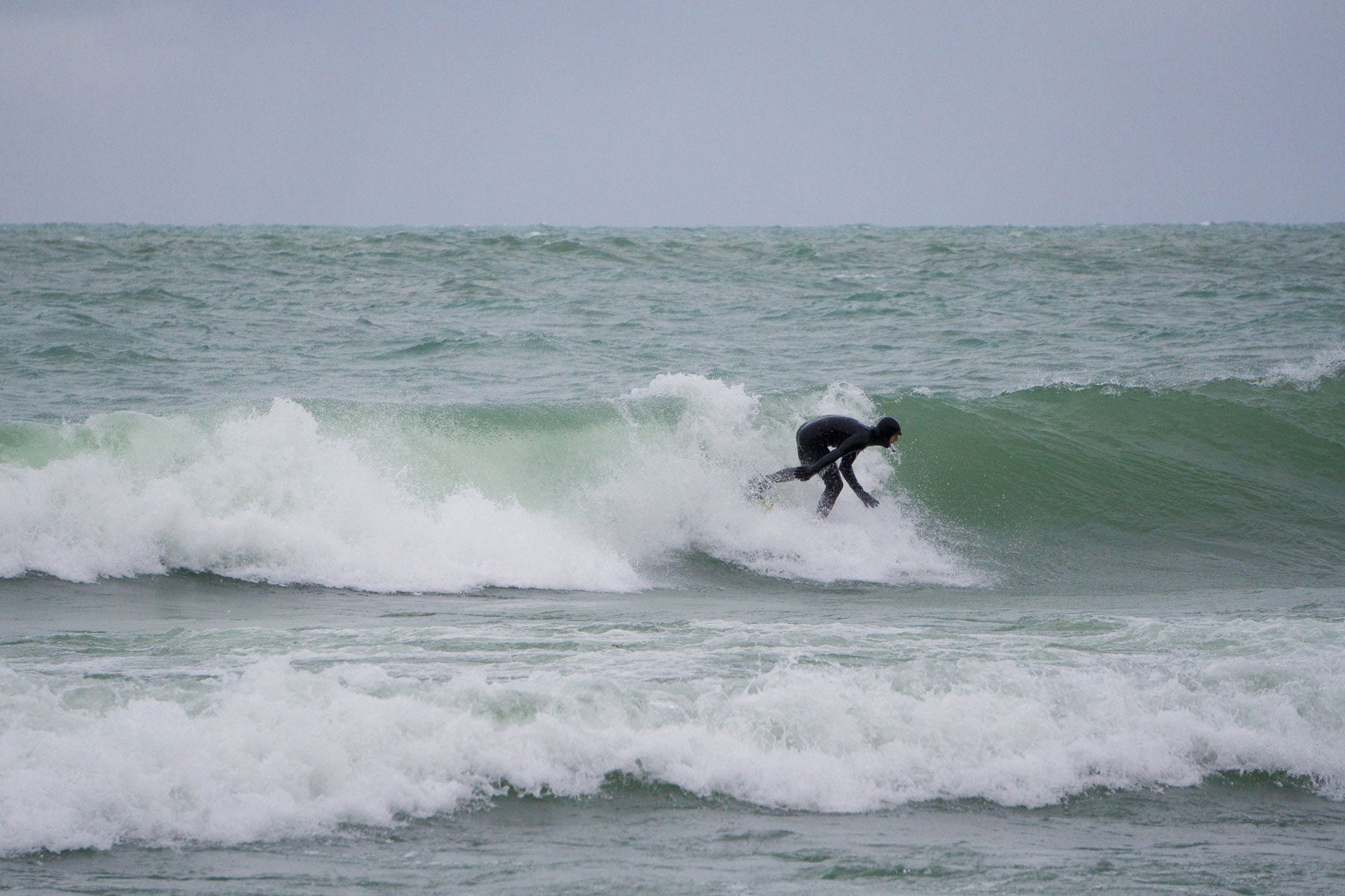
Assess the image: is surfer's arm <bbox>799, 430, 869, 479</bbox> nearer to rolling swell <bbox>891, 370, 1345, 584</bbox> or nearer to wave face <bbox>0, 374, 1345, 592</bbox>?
wave face <bbox>0, 374, 1345, 592</bbox>

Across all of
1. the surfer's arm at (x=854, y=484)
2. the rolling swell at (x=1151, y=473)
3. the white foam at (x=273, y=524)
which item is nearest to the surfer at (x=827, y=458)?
the surfer's arm at (x=854, y=484)

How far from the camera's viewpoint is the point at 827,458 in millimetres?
9359

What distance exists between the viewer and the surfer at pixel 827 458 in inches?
369

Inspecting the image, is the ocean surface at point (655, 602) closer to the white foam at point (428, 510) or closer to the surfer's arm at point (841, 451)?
the white foam at point (428, 510)

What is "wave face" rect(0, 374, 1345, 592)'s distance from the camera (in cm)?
848

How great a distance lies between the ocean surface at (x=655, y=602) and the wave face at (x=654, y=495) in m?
0.04

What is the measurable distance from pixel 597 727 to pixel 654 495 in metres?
5.03

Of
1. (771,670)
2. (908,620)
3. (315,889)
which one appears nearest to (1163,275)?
A: (908,620)

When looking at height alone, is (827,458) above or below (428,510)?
above

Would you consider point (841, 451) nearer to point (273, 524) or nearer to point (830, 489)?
point (830, 489)

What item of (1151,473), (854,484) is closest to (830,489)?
(854,484)

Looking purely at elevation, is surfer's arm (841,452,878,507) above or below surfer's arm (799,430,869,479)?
below

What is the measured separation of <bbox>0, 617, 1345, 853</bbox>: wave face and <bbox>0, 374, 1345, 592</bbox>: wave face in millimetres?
2360

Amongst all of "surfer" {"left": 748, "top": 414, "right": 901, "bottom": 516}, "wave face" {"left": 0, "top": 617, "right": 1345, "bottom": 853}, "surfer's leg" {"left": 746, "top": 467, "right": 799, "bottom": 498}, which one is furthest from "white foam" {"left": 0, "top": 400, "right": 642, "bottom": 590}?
"wave face" {"left": 0, "top": 617, "right": 1345, "bottom": 853}
